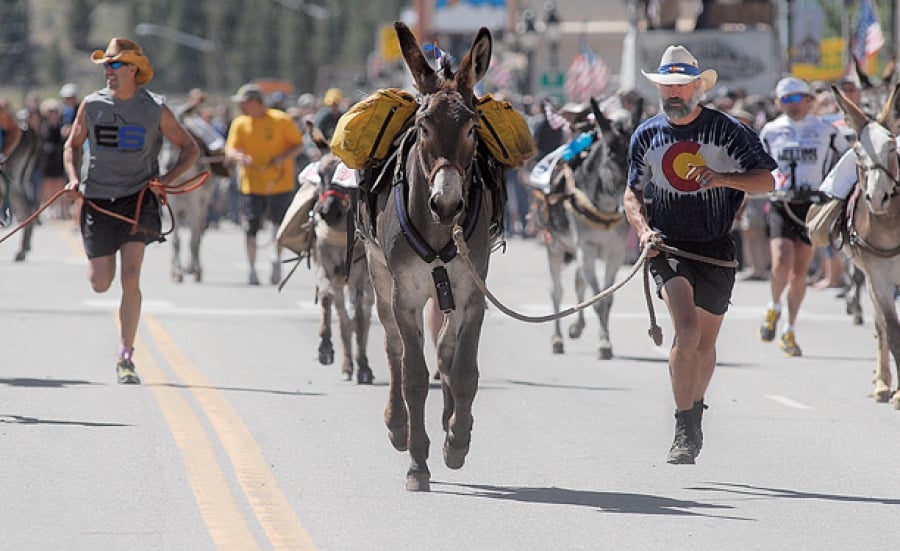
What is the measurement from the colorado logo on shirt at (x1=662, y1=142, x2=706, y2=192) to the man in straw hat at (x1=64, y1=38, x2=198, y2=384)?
4.57 meters

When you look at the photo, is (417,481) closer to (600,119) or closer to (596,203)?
(600,119)

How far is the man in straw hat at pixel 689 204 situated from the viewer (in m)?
10.2

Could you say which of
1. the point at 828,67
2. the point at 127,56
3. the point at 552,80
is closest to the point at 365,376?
the point at 127,56

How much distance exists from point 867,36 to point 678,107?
2002cm

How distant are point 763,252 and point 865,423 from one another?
513 inches

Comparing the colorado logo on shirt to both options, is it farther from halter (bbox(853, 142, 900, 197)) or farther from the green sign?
the green sign

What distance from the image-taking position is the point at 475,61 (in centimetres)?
939

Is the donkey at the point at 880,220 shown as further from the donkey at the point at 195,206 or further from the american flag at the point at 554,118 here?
the donkey at the point at 195,206

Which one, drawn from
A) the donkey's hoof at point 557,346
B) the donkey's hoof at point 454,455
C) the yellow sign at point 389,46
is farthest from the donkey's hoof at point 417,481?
the yellow sign at point 389,46

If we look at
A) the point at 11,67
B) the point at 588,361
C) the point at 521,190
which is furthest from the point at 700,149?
the point at 11,67

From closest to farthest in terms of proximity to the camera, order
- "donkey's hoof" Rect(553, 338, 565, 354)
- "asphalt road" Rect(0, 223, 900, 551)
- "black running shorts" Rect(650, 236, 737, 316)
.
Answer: "asphalt road" Rect(0, 223, 900, 551)
"black running shorts" Rect(650, 236, 737, 316)
"donkey's hoof" Rect(553, 338, 565, 354)

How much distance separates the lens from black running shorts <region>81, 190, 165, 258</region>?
13500mm

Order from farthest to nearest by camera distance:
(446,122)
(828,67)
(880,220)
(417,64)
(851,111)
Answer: (828,67) < (880,220) < (851,111) < (417,64) < (446,122)

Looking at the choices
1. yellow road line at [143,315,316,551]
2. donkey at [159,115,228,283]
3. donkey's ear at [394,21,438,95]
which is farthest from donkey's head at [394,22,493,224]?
donkey at [159,115,228,283]
